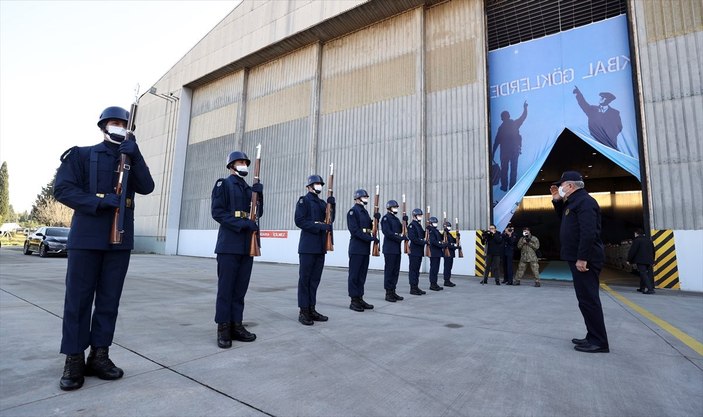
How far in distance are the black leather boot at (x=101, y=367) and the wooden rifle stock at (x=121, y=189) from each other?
30.6 inches

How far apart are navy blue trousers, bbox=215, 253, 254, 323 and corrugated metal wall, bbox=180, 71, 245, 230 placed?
55.4 ft

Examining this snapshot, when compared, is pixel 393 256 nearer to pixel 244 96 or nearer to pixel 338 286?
pixel 338 286

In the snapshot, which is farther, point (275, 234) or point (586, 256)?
point (275, 234)

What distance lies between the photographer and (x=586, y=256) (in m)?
3.35

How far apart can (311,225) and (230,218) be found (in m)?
1.21

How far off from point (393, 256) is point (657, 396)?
4.24 m

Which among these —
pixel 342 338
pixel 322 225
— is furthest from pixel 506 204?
pixel 342 338

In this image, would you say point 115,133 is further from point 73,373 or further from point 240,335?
point 240,335

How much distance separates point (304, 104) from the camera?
16734 mm

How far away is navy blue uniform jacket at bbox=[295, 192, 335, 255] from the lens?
441 cm

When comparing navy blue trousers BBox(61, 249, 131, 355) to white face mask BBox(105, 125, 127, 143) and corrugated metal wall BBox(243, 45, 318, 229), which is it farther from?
corrugated metal wall BBox(243, 45, 318, 229)

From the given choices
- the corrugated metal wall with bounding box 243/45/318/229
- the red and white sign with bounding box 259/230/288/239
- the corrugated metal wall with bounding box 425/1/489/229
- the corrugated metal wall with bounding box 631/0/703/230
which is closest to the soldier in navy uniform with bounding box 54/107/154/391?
the corrugated metal wall with bounding box 425/1/489/229

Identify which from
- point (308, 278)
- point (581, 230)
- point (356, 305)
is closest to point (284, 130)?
point (356, 305)

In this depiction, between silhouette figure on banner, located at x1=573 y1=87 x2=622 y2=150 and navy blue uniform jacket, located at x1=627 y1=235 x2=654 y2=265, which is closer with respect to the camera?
navy blue uniform jacket, located at x1=627 y1=235 x2=654 y2=265
